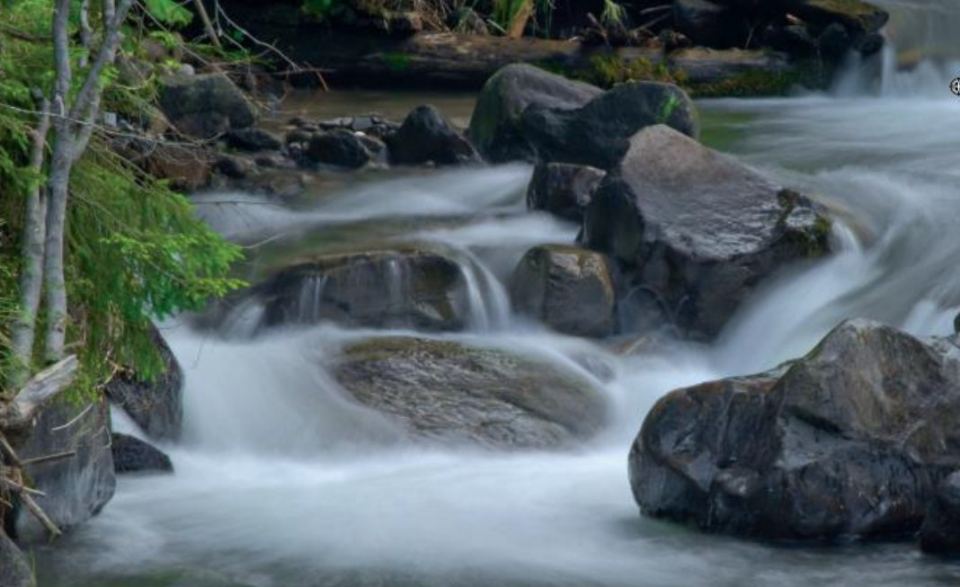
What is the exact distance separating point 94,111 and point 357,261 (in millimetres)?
3638

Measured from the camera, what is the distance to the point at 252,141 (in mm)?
13258

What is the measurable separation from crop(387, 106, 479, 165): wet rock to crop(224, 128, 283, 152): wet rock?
0.82 metres

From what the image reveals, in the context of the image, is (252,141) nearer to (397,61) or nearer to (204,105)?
(204,105)

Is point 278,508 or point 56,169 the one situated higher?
point 56,169

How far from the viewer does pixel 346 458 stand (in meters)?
8.11

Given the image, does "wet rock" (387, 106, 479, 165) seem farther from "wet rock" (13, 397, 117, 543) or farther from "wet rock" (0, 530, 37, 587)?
"wet rock" (0, 530, 37, 587)

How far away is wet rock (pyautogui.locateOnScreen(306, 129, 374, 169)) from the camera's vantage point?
13.1 m

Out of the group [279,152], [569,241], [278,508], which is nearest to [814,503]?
[278,508]

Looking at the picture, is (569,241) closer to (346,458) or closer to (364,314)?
(364,314)

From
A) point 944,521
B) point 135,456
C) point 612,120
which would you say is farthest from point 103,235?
point 612,120

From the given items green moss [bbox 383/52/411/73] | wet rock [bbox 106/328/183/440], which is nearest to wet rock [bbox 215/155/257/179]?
green moss [bbox 383/52/411/73]

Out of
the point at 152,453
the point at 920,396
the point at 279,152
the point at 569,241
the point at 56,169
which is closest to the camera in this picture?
the point at 56,169

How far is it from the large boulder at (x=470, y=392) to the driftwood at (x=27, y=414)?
2.76m

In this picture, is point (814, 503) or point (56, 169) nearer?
point (56, 169)
